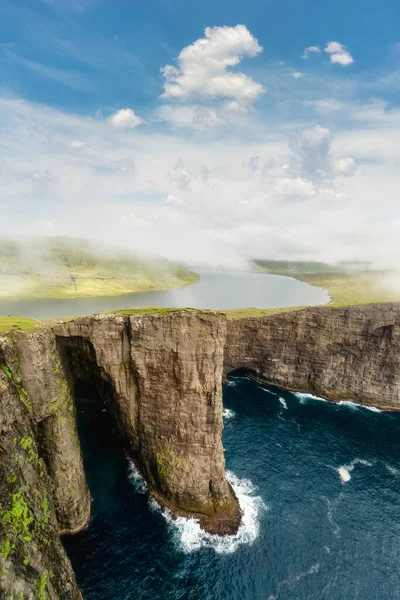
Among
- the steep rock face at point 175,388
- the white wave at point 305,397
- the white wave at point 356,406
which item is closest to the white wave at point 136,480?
the steep rock face at point 175,388

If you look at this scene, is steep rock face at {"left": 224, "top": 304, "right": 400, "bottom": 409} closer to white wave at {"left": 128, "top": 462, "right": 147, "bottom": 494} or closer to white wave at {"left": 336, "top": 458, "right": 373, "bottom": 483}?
white wave at {"left": 336, "top": 458, "right": 373, "bottom": 483}

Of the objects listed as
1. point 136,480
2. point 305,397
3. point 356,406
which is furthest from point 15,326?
→ point 356,406

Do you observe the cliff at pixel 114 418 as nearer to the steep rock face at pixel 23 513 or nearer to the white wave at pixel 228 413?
the steep rock face at pixel 23 513

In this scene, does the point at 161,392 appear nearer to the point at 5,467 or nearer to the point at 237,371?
the point at 5,467

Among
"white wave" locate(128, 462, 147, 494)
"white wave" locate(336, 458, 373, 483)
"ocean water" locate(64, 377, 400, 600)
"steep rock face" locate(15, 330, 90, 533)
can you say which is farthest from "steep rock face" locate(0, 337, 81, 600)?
"white wave" locate(336, 458, 373, 483)

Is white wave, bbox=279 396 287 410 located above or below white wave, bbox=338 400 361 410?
above

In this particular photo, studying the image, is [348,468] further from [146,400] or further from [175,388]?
[146,400]

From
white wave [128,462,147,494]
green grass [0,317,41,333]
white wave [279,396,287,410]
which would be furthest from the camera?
white wave [279,396,287,410]
